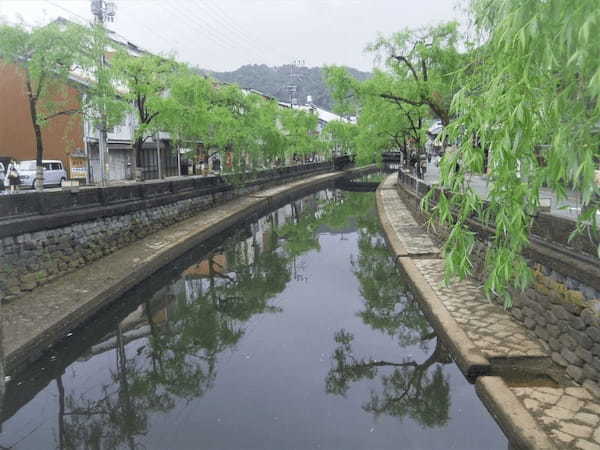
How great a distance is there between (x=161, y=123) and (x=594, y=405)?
26.6 meters

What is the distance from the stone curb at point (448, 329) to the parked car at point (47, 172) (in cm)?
2360

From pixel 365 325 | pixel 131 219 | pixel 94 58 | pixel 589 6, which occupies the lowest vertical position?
pixel 365 325

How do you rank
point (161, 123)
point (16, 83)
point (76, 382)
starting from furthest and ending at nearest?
1. point (16, 83)
2. point (161, 123)
3. point (76, 382)

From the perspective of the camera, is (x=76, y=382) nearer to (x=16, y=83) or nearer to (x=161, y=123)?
(x=161, y=123)

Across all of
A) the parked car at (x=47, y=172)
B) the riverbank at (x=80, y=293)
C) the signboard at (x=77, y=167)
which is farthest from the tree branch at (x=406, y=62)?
the signboard at (x=77, y=167)

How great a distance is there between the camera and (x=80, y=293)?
34.0 feet

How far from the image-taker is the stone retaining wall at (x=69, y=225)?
32.7 ft

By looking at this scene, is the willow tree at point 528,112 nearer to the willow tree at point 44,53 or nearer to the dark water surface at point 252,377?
the dark water surface at point 252,377

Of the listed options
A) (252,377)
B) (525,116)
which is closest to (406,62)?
(252,377)

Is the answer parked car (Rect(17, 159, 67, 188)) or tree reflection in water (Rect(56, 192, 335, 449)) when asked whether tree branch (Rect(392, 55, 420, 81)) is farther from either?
parked car (Rect(17, 159, 67, 188))

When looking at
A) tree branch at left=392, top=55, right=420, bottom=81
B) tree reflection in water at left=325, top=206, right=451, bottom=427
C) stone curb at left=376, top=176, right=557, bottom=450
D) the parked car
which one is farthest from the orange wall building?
stone curb at left=376, top=176, right=557, bottom=450

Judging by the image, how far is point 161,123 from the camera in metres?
28.2

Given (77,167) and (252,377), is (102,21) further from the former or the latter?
(252,377)

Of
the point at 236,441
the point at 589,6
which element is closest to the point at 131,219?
the point at 236,441
